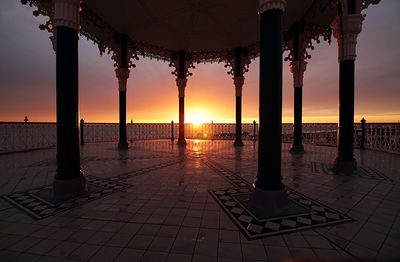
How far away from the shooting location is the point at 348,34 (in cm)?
565

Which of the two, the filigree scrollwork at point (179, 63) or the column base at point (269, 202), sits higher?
the filigree scrollwork at point (179, 63)

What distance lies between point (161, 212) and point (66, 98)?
3.00 meters

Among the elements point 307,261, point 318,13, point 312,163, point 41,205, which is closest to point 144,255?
point 307,261

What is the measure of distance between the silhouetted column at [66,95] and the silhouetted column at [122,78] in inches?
268

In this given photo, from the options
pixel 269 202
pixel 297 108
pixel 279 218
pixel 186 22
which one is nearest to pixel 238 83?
pixel 297 108

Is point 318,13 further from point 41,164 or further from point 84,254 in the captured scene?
point 41,164

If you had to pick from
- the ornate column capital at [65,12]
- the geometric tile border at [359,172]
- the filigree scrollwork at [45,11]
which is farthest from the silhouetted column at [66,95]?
the geometric tile border at [359,172]

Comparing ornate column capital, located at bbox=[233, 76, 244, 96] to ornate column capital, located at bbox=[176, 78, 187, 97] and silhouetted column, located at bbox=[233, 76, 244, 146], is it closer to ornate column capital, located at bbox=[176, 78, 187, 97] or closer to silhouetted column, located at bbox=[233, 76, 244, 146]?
silhouetted column, located at bbox=[233, 76, 244, 146]

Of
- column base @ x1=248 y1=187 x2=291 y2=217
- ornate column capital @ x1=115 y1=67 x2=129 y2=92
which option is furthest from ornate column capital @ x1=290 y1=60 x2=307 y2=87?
ornate column capital @ x1=115 y1=67 x2=129 y2=92

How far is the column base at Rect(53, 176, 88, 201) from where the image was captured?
3.78m

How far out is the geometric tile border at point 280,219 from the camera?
265 centimetres

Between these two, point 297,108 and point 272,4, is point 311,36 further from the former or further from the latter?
point 272,4

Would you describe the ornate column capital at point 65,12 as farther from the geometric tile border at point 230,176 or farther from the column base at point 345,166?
the column base at point 345,166

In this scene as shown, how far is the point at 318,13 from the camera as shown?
7934 mm
